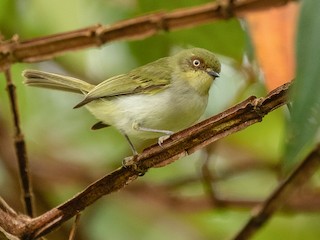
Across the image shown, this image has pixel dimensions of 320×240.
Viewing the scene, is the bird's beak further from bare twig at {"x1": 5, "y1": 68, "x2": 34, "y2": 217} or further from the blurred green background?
bare twig at {"x1": 5, "y1": 68, "x2": 34, "y2": 217}

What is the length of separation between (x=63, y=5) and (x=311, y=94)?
4.28ft

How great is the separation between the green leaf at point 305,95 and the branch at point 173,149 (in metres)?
0.09

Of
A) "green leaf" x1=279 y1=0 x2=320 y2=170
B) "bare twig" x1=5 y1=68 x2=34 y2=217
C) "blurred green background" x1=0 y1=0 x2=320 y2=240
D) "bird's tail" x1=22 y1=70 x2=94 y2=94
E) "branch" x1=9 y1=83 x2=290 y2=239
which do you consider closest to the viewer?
"green leaf" x1=279 y1=0 x2=320 y2=170

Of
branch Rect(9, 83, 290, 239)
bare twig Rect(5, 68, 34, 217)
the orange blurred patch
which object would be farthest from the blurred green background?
branch Rect(9, 83, 290, 239)

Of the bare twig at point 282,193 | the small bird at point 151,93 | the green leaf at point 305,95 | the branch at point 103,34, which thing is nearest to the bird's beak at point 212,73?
the small bird at point 151,93

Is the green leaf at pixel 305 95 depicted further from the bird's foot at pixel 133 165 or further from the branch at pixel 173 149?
the bird's foot at pixel 133 165

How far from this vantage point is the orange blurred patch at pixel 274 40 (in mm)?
1243

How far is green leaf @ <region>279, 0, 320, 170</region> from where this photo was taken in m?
0.58

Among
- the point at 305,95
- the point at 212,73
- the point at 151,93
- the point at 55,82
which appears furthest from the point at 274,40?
the point at 305,95

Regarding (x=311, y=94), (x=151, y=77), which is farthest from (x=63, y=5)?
(x=311, y=94)

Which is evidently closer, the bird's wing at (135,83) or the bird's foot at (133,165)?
the bird's foot at (133,165)

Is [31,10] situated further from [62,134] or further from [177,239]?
[177,239]

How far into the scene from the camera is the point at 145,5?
5.10ft

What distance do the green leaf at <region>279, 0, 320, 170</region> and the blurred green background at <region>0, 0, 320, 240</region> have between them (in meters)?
0.90
